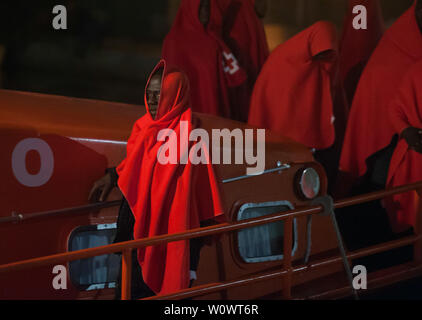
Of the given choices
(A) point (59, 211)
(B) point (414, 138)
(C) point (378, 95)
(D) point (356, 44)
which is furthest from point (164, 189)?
(D) point (356, 44)

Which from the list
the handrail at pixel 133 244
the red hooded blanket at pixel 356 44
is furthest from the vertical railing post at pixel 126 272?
the red hooded blanket at pixel 356 44

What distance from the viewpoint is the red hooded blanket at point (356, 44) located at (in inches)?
219

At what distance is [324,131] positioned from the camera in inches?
190

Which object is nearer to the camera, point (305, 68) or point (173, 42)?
point (305, 68)

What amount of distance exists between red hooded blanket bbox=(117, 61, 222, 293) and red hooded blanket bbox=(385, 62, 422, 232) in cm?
179

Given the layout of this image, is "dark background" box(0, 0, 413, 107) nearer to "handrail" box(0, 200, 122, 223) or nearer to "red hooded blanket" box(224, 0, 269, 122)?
"red hooded blanket" box(224, 0, 269, 122)

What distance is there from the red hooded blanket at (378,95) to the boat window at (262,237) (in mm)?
1323

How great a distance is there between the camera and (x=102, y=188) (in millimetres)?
3260

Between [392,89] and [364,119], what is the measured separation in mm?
311

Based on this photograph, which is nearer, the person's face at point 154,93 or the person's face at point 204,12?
the person's face at point 154,93

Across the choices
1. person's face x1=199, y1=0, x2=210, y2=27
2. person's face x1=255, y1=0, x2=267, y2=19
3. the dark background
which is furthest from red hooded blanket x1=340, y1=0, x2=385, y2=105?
the dark background

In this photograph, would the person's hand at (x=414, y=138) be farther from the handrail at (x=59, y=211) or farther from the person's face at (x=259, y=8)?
the person's face at (x=259, y=8)

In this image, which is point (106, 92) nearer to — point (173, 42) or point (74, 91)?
point (74, 91)
